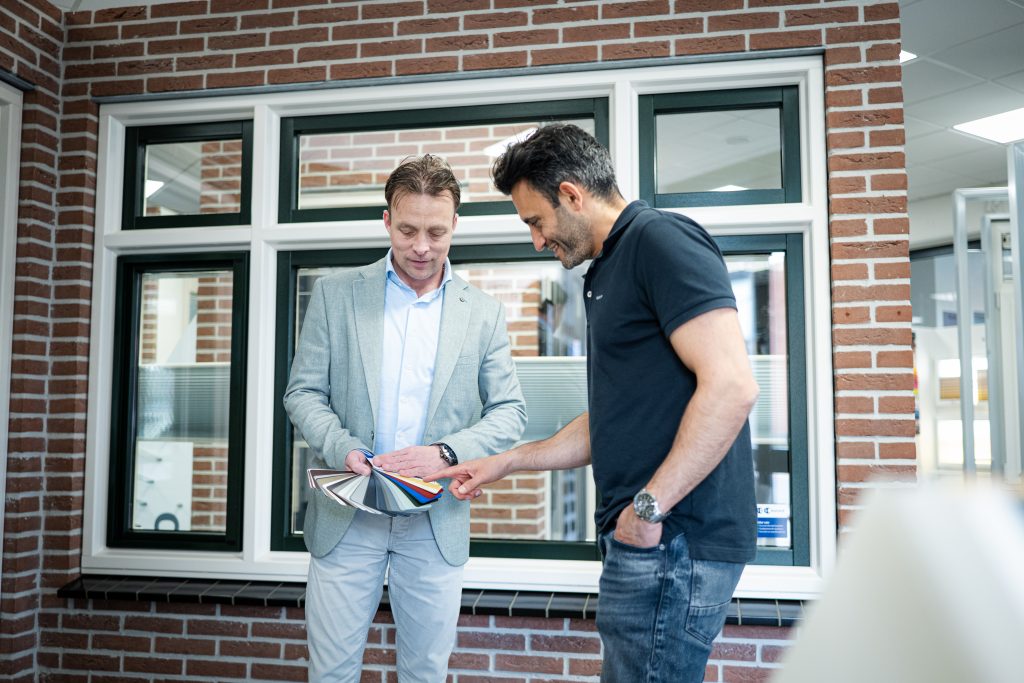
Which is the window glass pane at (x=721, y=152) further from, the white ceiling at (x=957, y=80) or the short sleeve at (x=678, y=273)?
the short sleeve at (x=678, y=273)

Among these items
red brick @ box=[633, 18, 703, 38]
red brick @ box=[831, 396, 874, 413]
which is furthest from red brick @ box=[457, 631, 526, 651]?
red brick @ box=[633, 18, 703, 38]

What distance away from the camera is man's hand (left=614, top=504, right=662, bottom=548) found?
142 cm

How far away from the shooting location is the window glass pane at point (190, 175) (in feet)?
11.4

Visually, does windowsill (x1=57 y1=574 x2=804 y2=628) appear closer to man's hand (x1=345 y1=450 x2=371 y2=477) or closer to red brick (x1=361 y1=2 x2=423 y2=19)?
man's hand (x1=345 y1=450 x2=371 y2=477)

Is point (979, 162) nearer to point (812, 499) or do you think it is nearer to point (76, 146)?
point (812, 499)

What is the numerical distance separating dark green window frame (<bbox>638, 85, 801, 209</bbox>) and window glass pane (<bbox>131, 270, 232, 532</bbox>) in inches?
71.5

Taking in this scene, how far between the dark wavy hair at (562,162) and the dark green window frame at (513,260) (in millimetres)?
1407

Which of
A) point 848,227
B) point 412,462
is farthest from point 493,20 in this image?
point 412,462

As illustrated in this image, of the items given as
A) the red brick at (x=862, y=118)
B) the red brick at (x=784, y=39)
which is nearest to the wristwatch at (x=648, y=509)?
the red brick at (x=862, y=118)

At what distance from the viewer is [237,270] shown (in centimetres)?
332

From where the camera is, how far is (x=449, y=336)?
2.29 metres

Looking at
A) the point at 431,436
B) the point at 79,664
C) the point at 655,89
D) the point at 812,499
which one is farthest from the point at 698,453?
the point at 79,664

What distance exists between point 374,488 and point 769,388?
5.48ft

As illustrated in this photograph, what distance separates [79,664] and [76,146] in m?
2.09
